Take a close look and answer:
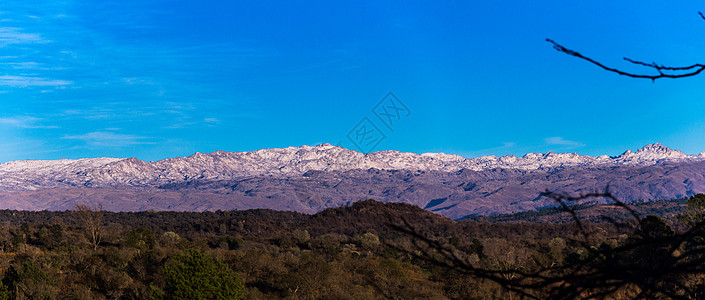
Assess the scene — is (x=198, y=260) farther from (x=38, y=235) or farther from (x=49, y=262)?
(x=38, y=235)

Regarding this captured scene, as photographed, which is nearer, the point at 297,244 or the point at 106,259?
the point at 106,259

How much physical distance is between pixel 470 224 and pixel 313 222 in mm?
58258

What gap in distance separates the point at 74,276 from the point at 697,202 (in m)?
63.7

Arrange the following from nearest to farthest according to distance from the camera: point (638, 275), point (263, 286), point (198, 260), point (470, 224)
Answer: point (638, 275) → point (198, 260) → point (263, 286) → point (470, 224)

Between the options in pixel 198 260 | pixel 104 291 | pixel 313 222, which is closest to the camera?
pixel 198 260

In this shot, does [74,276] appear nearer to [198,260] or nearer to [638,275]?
[198,260]

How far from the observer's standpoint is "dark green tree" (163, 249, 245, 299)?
1592 inches

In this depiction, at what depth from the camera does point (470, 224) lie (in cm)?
17288

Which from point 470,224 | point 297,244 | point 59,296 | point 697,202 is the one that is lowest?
point 59,296

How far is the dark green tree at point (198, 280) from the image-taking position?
40438 millimetres

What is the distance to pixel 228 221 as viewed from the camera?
180m

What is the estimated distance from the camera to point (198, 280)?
4112 cm

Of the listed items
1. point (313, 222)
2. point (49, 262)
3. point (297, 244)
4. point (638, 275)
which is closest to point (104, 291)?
point (49, 262)

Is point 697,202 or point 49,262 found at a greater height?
point 697,202
